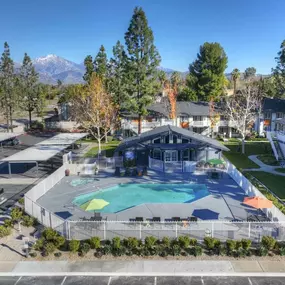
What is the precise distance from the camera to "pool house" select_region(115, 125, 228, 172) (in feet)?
119

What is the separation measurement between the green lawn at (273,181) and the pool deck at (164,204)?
10.6 feet

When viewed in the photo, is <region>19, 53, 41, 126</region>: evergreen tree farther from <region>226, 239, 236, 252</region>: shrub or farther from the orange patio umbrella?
<region>226, 239, 236, 252</region>: shrub

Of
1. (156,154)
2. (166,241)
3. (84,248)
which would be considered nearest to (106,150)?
(156,154)

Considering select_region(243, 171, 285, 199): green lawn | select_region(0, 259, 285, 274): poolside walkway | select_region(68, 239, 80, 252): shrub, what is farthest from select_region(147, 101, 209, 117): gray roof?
select_region(0, 259, 285, 274): poolside walkway

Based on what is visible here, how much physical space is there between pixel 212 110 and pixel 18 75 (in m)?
45.1

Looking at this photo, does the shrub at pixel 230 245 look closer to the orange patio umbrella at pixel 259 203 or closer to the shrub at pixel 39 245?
the orange patio umbrella at pixel 259 203

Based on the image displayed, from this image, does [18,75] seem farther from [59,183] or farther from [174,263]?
[174,263]

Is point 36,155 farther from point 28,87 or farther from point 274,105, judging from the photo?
point 274,105

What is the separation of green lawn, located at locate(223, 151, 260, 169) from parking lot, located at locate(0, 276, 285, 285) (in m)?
23.9

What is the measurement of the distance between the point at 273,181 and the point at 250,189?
723cm

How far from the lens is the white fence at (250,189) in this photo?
20650 millimetres

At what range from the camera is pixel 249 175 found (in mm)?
34281

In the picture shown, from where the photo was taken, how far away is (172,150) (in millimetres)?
37219

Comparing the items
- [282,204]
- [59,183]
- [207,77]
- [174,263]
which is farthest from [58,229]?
[207,77]
